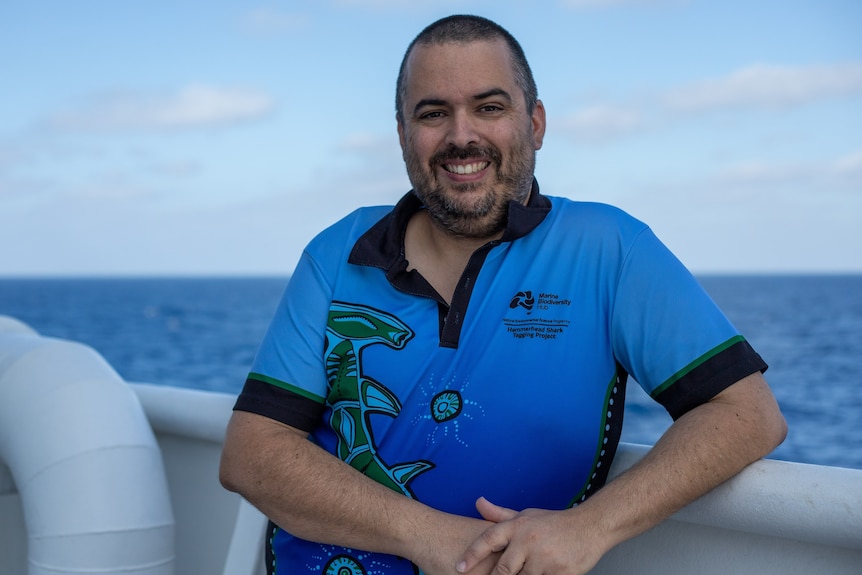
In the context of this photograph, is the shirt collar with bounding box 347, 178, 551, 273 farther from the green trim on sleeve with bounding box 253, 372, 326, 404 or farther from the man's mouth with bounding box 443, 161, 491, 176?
the green trim on sleeve with bounding box 253, 372, 326, 404

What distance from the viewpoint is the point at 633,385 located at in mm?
29266

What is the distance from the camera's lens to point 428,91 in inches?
72.6

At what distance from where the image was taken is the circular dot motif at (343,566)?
5.70 ft

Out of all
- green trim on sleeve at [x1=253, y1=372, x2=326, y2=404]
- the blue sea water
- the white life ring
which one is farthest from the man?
the blue sea water

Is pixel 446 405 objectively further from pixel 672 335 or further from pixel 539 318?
pixel 672 335

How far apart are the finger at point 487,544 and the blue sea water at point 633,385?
15.7 m

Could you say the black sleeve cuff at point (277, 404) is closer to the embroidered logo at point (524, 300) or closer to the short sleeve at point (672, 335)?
the embroidered logo at point (524, 300)

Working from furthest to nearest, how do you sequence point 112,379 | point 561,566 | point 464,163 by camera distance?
1. point 112,379
2. point 464,163
3. point 561,566

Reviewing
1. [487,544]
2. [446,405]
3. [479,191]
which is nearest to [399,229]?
[479,191]

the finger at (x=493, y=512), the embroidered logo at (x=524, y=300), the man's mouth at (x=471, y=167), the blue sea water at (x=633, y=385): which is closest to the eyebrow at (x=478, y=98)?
the man's mouth at (x=471, y=167)

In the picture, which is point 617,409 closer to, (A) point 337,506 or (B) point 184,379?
(A) point 337,506

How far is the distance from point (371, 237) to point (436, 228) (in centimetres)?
13

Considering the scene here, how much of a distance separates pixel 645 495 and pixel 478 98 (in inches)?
30.6

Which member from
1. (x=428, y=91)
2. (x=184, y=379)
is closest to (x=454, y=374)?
(x=428, y=91)
